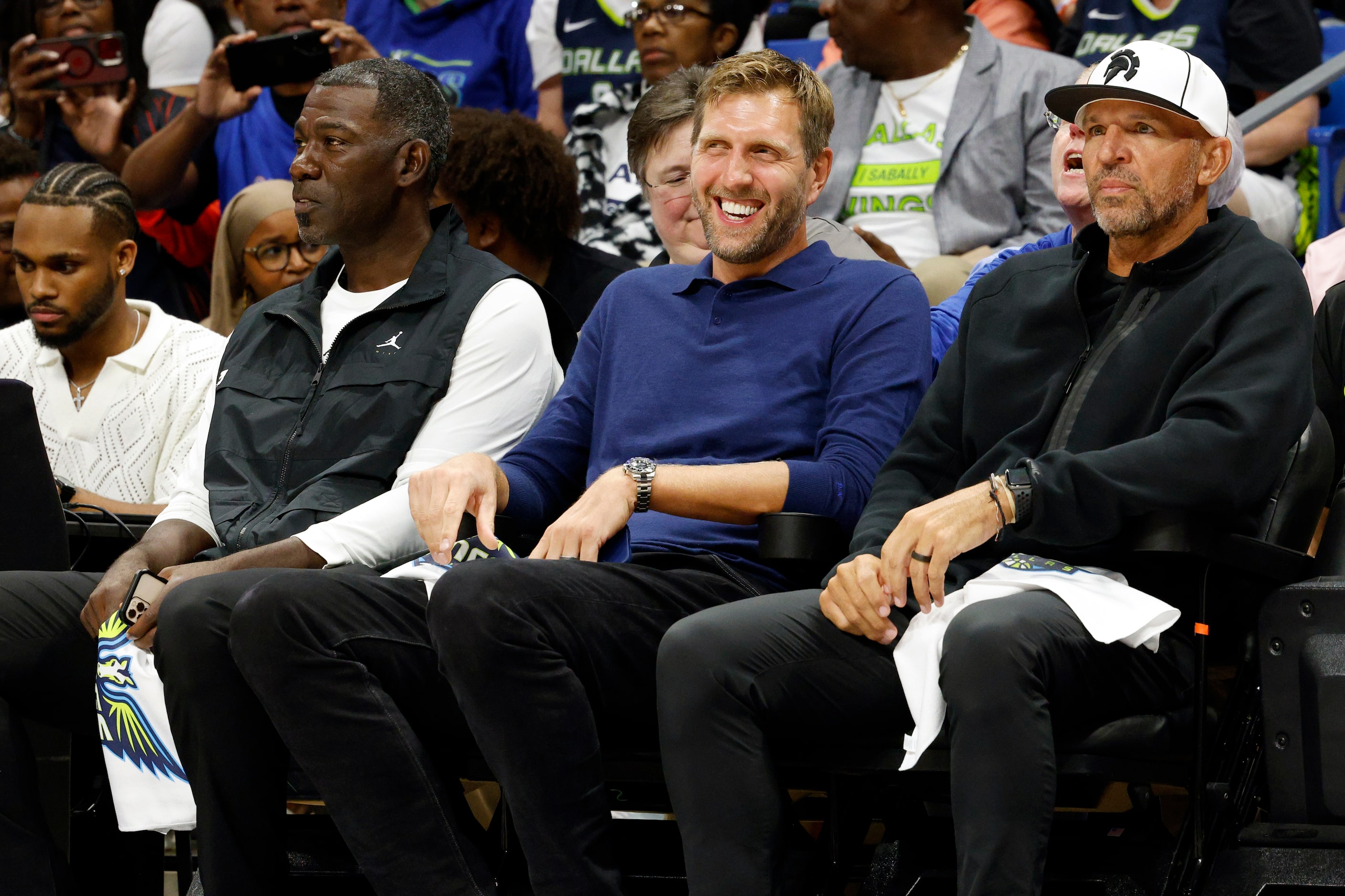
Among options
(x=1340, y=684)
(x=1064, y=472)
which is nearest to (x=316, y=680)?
(x=1064, y=472)

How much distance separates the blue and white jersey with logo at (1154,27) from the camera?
4266 millimetres

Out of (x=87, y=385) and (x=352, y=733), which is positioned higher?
(x=87, y=385)

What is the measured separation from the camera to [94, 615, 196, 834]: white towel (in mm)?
2648

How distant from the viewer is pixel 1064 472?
2223 millimetres

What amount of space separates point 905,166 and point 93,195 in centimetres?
205

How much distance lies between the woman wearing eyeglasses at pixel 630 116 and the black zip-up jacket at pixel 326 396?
146 centimetres

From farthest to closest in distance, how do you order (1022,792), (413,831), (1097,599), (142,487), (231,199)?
(231,199) → (142,487) → (413,831) → (1097,599) → (1022,792)

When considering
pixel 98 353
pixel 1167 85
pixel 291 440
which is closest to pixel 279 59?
pixel 98 353

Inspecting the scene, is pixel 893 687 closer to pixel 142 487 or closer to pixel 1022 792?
pixel 1022 792

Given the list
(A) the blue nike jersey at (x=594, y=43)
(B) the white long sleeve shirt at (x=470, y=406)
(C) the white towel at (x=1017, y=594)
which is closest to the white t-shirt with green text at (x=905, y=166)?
(A) the blue nike jersey at (x=594, y=43)

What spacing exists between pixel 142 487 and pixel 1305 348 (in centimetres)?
248

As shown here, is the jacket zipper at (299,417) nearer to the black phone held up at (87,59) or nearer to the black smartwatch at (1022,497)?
the black smartwatch at (1022,497)

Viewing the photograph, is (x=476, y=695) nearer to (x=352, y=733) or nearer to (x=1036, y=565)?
(x=352, y=733)

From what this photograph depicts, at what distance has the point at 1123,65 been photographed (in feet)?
8.25
